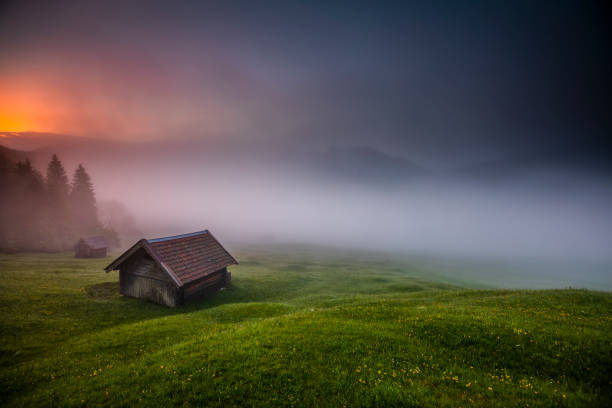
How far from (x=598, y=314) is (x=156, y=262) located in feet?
128

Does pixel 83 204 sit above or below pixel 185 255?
above

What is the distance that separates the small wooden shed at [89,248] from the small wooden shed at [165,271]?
41.8 metres

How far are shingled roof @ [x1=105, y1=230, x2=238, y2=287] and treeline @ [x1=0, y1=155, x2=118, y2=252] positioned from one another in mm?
56464

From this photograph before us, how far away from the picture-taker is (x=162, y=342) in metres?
14.5

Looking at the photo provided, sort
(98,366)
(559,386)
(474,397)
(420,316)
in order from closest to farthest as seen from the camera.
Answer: (474,397) < (559,386) < (98,366) < (420,316)

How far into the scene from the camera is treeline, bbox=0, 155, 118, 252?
5925cm

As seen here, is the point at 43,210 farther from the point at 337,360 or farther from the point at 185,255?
the point at 337,360

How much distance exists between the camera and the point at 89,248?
5728cm

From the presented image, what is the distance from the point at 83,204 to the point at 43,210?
562 inches

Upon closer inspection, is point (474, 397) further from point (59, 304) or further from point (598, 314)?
point (59, 304)

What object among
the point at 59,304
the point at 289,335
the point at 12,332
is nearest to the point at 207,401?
the point at 289,335

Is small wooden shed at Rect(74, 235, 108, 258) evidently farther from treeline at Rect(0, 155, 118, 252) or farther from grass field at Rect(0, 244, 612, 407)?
grass field at Rect(0, 244, 612, 407)

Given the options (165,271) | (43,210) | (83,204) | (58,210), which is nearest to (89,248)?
(43,210)

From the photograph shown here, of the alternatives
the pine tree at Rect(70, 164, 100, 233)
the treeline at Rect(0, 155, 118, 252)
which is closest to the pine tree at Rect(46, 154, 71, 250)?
the treeline at Rect(0, 155, 118, 252)
